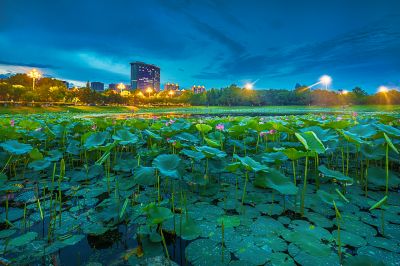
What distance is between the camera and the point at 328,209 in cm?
246

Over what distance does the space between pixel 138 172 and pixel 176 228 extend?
68cm

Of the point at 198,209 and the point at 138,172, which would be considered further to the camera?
the point at 198,209

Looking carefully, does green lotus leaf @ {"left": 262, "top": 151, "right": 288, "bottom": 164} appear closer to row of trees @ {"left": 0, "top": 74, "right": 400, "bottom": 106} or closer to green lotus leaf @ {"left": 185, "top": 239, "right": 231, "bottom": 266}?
green lotus leaf @ {"left": 185, "top": 239, "right": 231, "bottom": 266}

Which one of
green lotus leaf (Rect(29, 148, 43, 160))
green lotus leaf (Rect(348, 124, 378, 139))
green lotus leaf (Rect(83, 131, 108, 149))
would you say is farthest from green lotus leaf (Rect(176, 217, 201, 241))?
green lotus leaf (Rect(29, 148, 43, 160))

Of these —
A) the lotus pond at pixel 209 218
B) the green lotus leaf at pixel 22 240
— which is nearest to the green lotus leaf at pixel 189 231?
the lotus pond at pixel 209 218

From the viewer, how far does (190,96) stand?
92.3 m

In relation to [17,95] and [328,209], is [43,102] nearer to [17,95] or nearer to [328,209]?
[17,95]

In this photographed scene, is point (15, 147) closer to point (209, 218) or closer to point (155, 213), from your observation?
point (155, 213)

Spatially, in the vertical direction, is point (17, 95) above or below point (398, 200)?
above

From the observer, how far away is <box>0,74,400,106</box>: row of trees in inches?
1628

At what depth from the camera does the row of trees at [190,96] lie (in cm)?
4135

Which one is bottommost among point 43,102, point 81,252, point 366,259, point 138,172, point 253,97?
point 81,252

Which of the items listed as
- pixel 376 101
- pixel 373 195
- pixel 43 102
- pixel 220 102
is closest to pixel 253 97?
pixel 220 102

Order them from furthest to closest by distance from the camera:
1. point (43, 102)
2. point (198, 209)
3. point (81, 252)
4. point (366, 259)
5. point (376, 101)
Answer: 1. point (376, 101)
2. point (43, 102)
3. point (198, 209)
4. point (81, 252)
5. point (366, 259)
